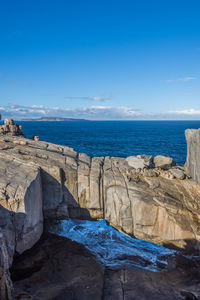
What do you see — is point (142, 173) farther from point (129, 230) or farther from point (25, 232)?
point (25, 232)

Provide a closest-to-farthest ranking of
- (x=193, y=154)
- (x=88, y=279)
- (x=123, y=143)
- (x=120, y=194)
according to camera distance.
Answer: (x=88, y=279) → (x=120, y=194) → (x=193, y=154) → (x=123, y=143)

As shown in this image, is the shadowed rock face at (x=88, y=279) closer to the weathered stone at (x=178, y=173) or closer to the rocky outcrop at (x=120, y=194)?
the rocky outcrop at (x=120, y=194)

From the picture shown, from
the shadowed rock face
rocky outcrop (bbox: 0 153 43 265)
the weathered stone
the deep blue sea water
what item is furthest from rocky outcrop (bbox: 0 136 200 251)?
the deep blue sea water

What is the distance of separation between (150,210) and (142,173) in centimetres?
385

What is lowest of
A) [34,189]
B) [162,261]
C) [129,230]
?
[162,261]

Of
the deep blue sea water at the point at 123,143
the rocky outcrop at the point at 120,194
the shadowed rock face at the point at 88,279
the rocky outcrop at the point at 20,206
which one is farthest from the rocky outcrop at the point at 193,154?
the deep blue sea water at the point at 123,143

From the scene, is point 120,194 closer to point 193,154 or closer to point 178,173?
point 178,173

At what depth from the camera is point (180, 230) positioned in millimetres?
16266

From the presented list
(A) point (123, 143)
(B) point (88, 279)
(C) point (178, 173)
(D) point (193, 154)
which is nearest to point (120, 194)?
(C) point (178, 173)

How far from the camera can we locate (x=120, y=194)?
17672 mm

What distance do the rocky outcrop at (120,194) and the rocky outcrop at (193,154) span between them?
80 cm

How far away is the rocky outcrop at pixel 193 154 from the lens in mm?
18609

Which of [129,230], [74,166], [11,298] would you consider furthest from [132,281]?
[74,166]

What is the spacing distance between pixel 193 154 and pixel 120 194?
24.9 feet
